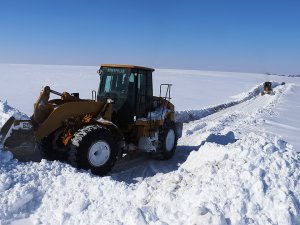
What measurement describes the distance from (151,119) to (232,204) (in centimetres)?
449

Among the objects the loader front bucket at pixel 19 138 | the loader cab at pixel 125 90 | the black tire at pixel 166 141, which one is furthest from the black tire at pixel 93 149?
the black tire at pixel 166 141

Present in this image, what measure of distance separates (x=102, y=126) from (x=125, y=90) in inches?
54.3

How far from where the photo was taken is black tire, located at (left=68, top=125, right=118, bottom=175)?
777 cm

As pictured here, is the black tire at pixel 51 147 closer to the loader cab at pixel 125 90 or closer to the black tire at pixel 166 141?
the loader cab at pixel 125 90

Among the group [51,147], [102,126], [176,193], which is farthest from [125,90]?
A: [176,193]

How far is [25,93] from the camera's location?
26.5 metres

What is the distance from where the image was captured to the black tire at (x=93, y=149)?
7773 millimetres

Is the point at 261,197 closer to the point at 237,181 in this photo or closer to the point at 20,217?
the point at 237,181

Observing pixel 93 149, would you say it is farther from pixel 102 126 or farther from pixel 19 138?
pixel 19 138

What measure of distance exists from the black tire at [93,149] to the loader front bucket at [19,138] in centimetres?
78

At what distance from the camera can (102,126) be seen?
8.31 meters

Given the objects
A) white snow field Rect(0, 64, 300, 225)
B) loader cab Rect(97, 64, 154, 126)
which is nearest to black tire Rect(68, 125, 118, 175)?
white snow field Rect(0, 64, 300, 225)

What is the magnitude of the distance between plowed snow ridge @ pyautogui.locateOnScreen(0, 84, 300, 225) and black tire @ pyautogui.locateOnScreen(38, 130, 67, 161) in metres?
1.32

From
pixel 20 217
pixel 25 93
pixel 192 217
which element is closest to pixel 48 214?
pixel 20 217
